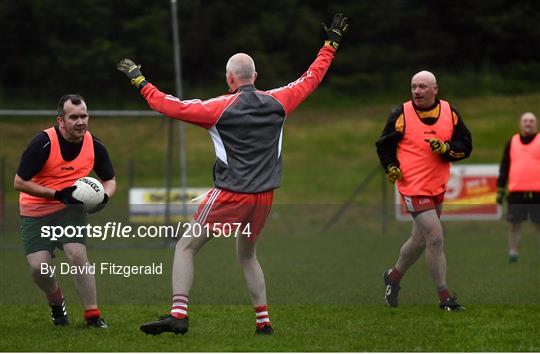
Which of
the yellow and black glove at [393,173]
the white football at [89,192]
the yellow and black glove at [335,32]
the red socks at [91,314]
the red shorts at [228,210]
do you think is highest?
the yellow and black glove at [335,32]

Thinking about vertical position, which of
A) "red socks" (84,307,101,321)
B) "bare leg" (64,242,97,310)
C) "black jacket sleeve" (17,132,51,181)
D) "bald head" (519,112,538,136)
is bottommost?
"red socks" (84,307,101,321)

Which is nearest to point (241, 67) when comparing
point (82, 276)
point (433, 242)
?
point (82, 276)

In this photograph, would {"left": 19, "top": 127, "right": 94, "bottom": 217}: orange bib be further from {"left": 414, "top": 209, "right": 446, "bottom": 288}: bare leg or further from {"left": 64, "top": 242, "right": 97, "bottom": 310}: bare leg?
{"left": 414, "top": 209, "right": 446, "bottom": 288}: bare leg

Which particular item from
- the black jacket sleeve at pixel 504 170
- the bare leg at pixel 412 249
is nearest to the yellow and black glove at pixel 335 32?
the bare leg at pixel 412 249

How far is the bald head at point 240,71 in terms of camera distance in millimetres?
7766

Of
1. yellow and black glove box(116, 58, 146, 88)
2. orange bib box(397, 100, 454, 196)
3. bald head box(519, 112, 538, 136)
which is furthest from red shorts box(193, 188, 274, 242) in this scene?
bald head box(519, 112, 538, 136)

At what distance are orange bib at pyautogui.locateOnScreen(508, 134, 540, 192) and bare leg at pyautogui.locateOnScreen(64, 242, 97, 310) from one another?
8.22 m

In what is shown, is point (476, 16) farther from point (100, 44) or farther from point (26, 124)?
point (26, 124)

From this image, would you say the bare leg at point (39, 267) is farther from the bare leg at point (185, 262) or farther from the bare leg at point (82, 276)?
the bare leg at point (185, 262)

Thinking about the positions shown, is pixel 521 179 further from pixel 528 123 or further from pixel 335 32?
pixel 335 32

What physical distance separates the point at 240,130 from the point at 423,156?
2638 mm

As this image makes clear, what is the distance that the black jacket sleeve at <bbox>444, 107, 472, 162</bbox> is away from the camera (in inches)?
380

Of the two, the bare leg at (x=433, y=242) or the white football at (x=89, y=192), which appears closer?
the white football at (x=89, y=192)

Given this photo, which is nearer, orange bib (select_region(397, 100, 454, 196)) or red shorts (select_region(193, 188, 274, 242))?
red shorts (select_region(193, 188, 274, 242))
